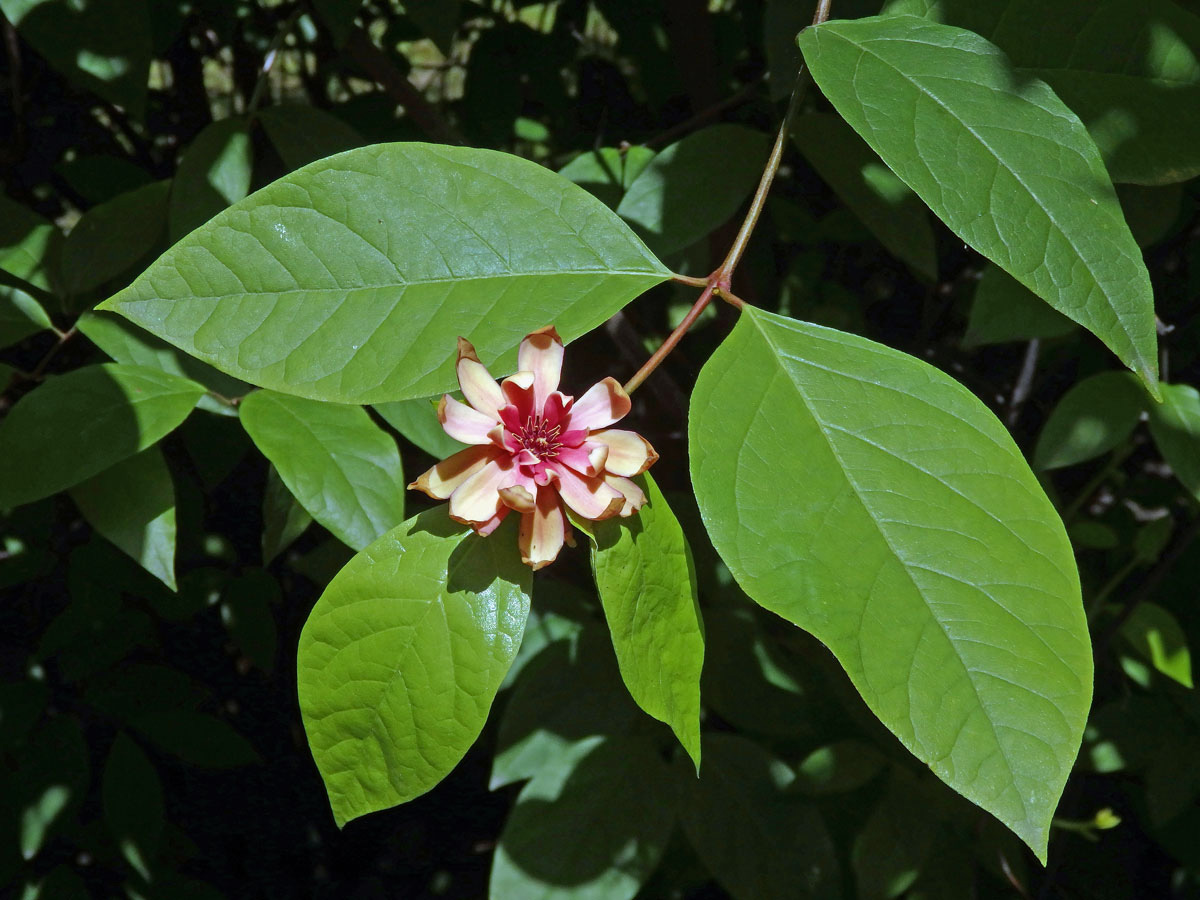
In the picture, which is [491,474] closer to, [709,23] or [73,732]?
[709,23]

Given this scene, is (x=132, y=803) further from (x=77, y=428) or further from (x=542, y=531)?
(x=542, y=531)

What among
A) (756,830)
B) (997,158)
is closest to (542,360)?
(997,158)

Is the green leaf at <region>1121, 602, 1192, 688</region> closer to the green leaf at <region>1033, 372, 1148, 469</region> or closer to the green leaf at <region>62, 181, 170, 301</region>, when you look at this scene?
the green leaf at <region>1033, 372, 1148, 469</region>

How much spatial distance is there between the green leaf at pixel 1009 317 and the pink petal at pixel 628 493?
20.5 inches

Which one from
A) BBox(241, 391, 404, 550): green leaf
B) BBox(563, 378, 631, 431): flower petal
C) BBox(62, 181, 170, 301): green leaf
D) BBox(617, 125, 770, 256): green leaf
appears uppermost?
BBox(563, 378, 631, 431): flower petal

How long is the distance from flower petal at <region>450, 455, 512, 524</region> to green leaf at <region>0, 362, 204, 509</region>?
0.39 meters

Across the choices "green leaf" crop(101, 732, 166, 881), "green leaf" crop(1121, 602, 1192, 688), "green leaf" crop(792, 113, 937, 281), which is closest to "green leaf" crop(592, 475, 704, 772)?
"green leaf" crop(792, 113, 937, 281)

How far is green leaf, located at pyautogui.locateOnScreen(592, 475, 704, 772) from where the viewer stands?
20.6 inches

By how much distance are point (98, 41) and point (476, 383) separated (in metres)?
0.65

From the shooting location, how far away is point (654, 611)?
54 centimetres

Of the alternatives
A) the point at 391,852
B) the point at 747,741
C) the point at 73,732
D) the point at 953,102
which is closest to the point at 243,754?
the point at 73,732

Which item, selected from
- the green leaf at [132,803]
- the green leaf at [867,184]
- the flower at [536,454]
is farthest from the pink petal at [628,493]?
the green leaf at [132,803]

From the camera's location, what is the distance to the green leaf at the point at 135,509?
0.86 metres

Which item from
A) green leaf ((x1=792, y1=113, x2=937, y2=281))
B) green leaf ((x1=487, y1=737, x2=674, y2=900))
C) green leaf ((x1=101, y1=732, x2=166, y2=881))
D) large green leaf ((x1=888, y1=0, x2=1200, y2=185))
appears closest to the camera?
large green leaf ((x1=888, y1=0, x2=1200, y2=185))
